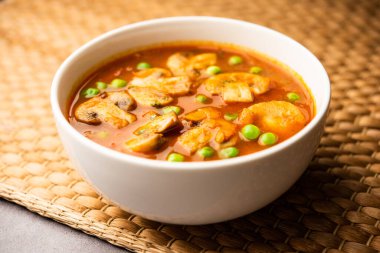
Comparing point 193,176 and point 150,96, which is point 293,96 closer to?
point 150,96

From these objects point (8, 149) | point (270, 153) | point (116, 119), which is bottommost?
point (8, 149)

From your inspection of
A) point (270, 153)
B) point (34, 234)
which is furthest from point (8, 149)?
point (270, 153)

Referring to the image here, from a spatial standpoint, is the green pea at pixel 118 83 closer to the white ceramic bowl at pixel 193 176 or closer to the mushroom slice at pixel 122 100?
the mushroom slice at pixel 122 100

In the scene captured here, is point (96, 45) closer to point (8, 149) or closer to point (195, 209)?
point (8, 149)

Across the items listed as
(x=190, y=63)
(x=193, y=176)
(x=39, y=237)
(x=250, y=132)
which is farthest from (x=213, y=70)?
(x=39, y=237)

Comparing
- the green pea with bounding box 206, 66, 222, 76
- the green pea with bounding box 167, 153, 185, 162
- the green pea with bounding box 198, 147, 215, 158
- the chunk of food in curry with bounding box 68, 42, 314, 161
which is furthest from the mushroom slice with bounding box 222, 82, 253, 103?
the green pea with bounding box 167, 153, 185, 162

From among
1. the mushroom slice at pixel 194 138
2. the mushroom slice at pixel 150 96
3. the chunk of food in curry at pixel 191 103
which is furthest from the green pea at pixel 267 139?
the mushroom slice at pixel 150 96
